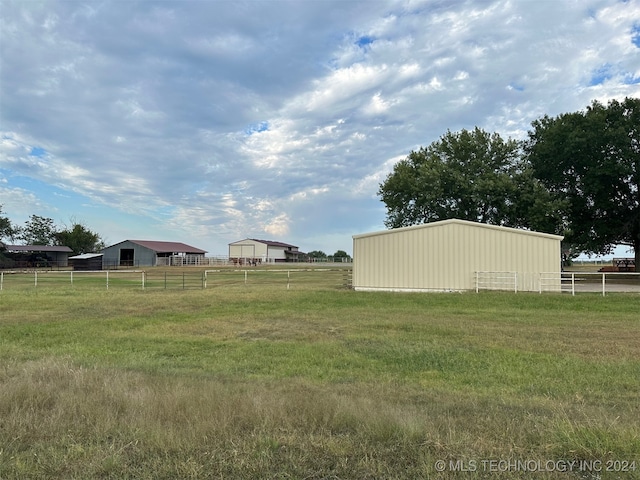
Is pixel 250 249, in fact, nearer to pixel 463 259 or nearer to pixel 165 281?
pixel 165 281

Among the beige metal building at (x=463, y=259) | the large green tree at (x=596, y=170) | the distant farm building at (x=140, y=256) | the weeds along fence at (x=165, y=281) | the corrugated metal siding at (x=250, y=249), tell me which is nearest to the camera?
the beige metal building at (x=463, y=259)

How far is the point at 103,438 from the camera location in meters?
3.59

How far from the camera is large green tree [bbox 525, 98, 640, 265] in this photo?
26.3 m

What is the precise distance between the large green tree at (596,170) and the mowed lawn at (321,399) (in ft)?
61.7

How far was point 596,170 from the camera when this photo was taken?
86.7 ft

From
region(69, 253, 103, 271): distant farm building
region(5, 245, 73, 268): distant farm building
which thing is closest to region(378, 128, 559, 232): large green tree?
Answer: region(69, 253, 103, 271): distant farm building

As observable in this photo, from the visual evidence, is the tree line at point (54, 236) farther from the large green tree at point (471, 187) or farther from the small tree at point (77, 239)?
the large green tree at point (471, 187)

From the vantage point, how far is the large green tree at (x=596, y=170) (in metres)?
26.3

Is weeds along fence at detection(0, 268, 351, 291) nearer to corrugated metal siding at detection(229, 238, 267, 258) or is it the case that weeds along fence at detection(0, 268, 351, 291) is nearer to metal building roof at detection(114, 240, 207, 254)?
metal building roof at detection(114, 240, 207, 254)

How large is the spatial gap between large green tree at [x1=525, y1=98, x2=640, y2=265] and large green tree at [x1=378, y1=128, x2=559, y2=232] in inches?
64.3

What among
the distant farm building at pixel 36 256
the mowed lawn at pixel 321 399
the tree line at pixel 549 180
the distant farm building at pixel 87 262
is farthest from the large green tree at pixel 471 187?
the distant farm building at pixel 36 256

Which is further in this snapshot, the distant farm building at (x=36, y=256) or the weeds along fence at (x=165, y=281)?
the distant farm building at (x=36, y=256)

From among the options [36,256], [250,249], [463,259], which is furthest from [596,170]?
[250,249]

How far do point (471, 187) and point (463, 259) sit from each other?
11.1m
